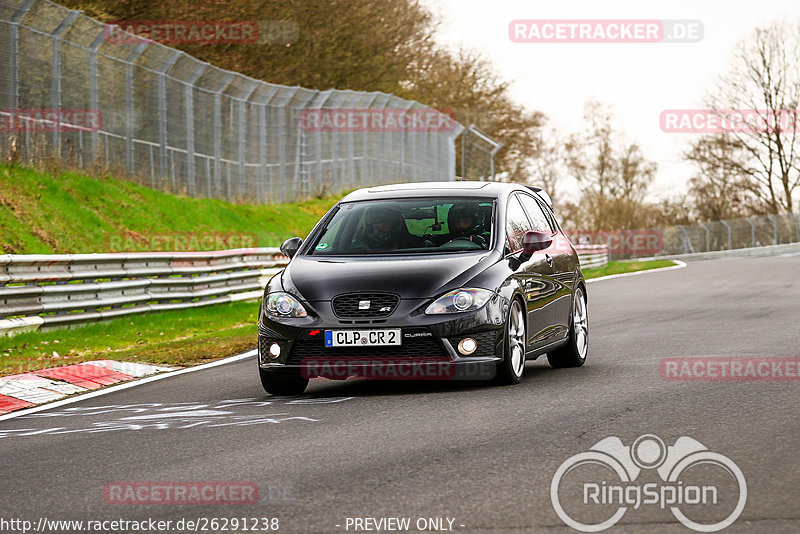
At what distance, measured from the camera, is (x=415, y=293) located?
28.9ft

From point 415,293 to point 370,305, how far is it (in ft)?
1.10

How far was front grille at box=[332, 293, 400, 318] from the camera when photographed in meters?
8.76

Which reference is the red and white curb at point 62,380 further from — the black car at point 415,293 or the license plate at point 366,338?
the license plate at point 366,338

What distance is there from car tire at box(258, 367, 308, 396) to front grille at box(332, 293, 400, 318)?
0.69m

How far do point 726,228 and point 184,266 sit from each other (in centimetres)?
4831

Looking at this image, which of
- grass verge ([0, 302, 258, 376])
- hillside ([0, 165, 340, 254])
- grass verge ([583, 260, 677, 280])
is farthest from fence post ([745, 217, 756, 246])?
grass verge ([0, 302, 258, 376])

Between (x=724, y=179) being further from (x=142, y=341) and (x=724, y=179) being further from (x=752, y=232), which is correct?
(x=142, y=341)

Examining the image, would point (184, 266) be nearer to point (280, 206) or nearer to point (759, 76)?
point (280, 206)

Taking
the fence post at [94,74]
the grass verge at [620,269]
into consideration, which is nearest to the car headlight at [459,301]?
the fence post at [94,74]

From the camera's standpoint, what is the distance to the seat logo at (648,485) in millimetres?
4965

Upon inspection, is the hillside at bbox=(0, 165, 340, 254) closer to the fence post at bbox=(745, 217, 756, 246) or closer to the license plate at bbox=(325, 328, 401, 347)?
the license plate at bbox=(325, 328, 401, 347)

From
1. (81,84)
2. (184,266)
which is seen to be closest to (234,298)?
(184,266)

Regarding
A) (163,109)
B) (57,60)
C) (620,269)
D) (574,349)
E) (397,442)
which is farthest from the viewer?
(620,269)

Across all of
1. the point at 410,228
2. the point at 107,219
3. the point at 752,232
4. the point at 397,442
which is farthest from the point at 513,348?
the point at 752,232
